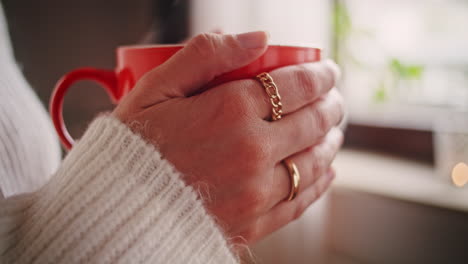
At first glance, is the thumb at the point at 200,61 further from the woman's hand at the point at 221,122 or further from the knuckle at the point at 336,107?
the knuckle at the point at 336,107

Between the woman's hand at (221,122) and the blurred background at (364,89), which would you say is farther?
the blurred background at (364,89)

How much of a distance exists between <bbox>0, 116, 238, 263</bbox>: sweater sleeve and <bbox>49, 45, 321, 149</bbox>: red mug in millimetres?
71

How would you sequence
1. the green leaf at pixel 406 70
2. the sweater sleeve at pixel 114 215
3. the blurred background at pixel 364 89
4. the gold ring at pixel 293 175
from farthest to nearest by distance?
the green leaf at pixel 406 70 < the blurred background at pixel 364 89 < the gold ring at pixel 293 175 < the sweater sleeve at pixel 114 215

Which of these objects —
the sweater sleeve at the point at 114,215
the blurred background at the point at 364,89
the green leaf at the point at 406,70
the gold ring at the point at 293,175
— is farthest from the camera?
the green leaf at the point at 406,70

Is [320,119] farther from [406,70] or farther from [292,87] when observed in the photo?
[406,70]

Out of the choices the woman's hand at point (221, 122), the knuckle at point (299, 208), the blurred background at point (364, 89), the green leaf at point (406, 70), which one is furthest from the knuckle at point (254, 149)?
the green leaf at point (406, 70)

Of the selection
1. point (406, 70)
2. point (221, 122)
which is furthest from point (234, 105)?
point (406, 70)

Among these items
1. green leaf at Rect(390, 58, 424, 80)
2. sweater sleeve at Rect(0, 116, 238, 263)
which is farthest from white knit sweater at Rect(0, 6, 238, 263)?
green leaf at Rect(390, 58, 424, 80)

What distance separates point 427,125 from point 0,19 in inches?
43.3

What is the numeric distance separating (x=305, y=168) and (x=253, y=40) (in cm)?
17

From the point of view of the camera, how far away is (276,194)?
37 cm

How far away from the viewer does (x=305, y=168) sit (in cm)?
39

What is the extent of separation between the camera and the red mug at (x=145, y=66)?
326 mm

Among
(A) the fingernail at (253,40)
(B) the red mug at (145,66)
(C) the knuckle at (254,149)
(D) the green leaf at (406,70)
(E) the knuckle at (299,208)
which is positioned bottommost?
(E) the knuckle at (299,208)
